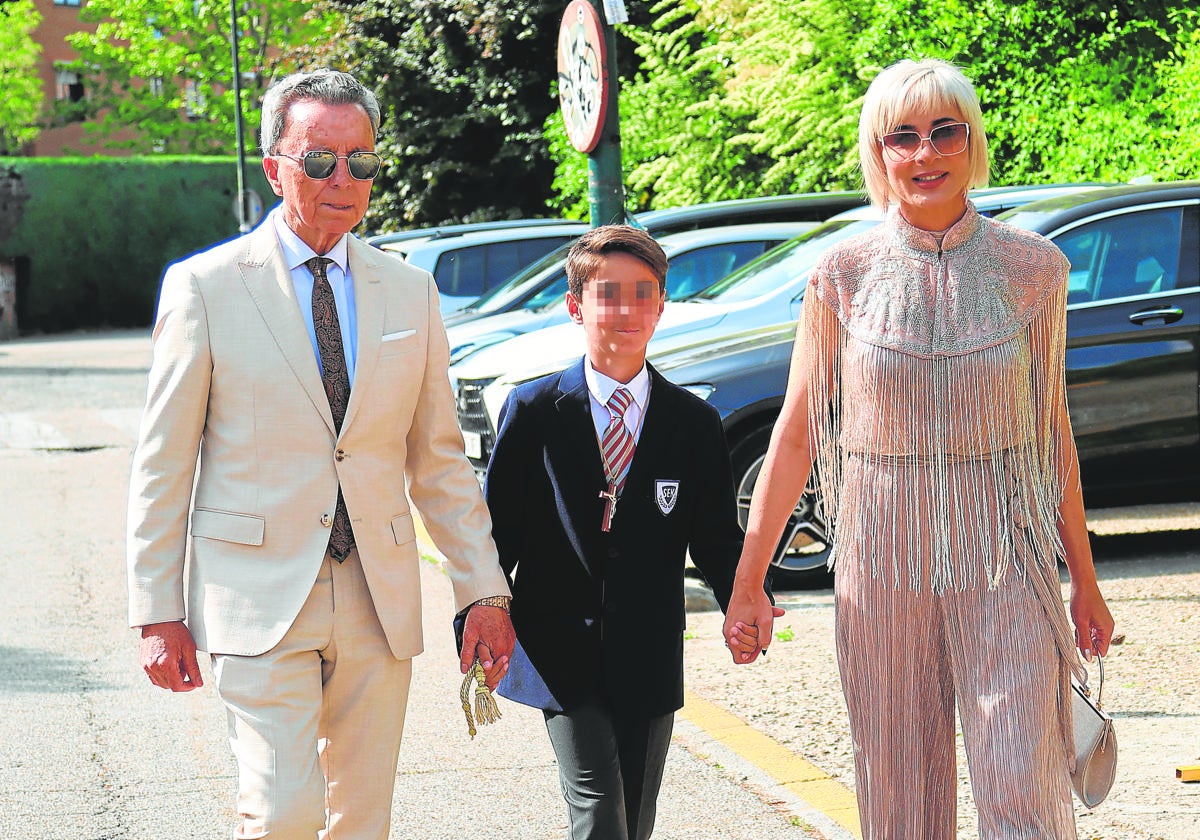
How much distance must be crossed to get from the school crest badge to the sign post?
13.4 ft

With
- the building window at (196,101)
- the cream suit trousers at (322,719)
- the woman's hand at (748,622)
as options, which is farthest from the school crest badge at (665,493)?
the building window at (196,101)

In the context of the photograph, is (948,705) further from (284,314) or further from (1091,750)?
(284,314)

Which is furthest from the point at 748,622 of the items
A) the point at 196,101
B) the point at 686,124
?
the point at 196,101

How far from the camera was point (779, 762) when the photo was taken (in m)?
4.94

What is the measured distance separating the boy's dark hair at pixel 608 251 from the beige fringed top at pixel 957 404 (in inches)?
18.3

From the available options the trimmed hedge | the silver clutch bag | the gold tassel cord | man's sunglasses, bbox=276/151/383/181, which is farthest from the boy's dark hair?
the trimmed hedge

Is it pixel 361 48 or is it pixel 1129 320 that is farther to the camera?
pixel 361 48

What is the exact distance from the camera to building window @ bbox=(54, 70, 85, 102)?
57.8 m

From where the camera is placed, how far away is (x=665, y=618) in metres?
3.35

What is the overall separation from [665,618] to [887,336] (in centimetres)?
79

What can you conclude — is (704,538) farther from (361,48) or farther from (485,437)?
(361,48)

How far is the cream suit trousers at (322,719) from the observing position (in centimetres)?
298

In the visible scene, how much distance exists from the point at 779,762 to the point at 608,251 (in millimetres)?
2236

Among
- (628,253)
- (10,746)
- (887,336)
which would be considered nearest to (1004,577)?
(887,336)
